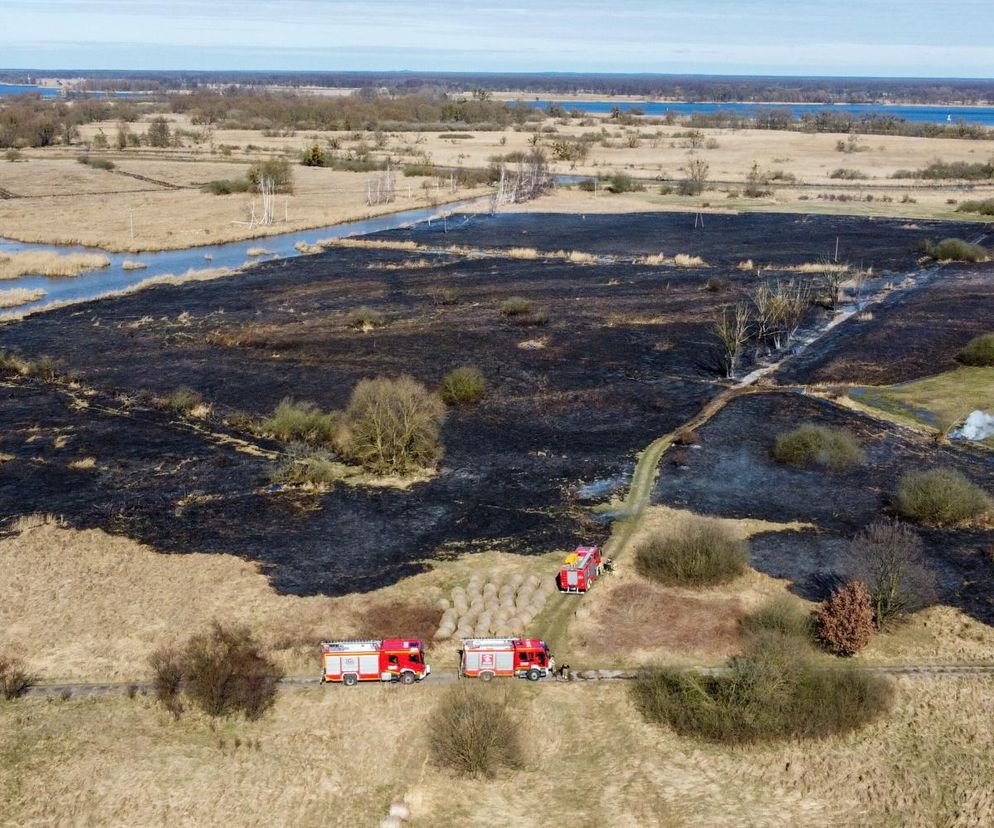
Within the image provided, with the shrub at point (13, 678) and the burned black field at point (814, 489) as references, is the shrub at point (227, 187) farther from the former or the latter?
the shrub at point (13, 678)

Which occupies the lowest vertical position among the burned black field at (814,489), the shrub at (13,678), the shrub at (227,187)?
the shrub at (13,678)

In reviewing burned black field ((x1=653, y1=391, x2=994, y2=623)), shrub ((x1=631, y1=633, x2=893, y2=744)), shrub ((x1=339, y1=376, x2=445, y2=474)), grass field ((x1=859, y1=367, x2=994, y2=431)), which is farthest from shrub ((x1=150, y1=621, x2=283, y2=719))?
grass field ((x1=859, y1=367, x2=994, y2=431))

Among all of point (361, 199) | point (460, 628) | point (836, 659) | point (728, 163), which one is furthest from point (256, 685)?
point (728, 163)

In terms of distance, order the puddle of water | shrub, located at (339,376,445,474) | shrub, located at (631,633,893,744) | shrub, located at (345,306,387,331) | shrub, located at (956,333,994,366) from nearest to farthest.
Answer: shrub, located at (631,633,893,744)
shrub, located at (339,376,445,474)
shrub, located at (956,333,994,366)
shrub, located at (345,306,387,331)
the puddle of water

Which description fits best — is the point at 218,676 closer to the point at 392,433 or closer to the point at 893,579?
the point at 392,433

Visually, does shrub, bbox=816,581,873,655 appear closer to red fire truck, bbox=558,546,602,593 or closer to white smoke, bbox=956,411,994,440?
red fire truck, bbox=558,546,602,593

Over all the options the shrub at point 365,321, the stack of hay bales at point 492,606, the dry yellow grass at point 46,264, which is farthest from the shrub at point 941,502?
the dry yellow grass at point 46,264

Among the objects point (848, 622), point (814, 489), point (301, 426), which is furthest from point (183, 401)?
point (848, 622)
